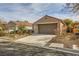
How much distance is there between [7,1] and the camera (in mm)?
2805

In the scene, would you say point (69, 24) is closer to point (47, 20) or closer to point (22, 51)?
point (47, 20)

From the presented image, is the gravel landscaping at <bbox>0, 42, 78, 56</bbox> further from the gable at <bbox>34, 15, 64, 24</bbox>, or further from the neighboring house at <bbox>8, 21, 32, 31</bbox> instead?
the gable at <bbox>34, 15, 64, 24</bbox>

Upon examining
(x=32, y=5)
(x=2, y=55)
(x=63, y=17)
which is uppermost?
(x=32, y=5)

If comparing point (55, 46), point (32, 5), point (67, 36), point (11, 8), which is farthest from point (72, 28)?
point (11, 8)

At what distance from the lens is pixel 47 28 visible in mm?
2865

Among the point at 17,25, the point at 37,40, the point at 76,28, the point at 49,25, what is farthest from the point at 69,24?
the point at 17,25

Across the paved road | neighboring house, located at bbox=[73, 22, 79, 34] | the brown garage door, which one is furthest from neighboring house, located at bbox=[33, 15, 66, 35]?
the paved road

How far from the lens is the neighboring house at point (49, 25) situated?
2842 mm

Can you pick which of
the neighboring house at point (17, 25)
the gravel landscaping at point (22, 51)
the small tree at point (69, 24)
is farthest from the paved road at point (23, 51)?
the small tree at point (69, 24)

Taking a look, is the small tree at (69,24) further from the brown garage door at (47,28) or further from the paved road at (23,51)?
the paved road at (23,51)

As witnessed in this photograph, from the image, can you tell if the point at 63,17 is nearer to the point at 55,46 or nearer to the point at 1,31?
the point at 55,46

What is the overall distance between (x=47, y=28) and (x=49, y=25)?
0.05m

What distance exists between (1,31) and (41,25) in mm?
570

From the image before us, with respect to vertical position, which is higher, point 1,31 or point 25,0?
point 25,0
